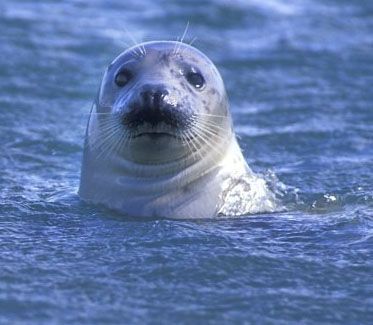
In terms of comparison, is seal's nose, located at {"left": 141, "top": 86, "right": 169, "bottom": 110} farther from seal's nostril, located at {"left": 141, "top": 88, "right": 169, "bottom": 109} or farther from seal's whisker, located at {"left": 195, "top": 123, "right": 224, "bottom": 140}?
seal's whisker, located at {"left": 195, "top": 123, "right": 224, "bottom": 140}

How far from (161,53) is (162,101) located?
2.54 feet

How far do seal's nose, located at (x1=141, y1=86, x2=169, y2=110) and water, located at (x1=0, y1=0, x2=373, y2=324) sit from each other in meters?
0.76

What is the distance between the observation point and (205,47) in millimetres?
14039

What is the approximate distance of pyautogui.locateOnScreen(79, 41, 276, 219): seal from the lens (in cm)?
743

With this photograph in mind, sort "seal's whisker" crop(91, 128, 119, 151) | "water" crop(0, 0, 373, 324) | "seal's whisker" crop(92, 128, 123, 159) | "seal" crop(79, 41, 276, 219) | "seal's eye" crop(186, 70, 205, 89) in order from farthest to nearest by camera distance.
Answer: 1. "seal's eye" crop(186, 70, 205, 89)
2. "seal's whisker" crop(92, 128, 123, 159)
3. "seal's whisker" crop(91, 128, 119, 151)
4. "seal" crop(79, 41, 276, 219)
5. "water" crop(0, 0, 373, 324)

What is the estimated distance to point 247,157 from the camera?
10.2 metres

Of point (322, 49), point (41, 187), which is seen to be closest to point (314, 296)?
point (41, 187)

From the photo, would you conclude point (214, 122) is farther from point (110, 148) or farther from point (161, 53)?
point (110, 148)

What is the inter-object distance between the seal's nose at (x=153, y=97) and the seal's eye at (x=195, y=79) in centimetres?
60

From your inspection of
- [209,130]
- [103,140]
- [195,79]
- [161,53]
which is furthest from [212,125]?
[103,140]

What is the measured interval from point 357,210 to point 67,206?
1.92 meters


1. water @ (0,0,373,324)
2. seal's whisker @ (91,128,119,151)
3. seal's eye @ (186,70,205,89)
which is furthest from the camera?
seal's eye @ (186,70,205,89)

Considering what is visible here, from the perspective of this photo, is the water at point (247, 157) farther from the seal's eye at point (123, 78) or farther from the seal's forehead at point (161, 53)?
the seal's forehead at point (161, 53)

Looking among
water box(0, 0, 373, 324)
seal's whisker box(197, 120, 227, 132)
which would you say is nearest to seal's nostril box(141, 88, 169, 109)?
seal's whisker box(197, 120, 227, 132)
